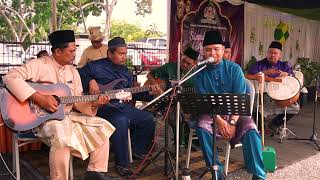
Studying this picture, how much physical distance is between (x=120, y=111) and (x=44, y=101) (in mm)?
1244

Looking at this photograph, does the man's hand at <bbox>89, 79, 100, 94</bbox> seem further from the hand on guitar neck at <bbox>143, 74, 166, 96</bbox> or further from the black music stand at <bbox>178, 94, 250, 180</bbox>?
the black music stand at <bbox>178, 94, 250, 180</bbox>

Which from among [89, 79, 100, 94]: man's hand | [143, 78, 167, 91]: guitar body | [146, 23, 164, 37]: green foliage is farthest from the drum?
[146, 23, 164, 37]: green foliage

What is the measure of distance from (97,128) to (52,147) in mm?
522

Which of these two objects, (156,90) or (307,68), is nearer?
(156,90)

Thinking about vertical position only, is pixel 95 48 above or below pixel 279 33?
below

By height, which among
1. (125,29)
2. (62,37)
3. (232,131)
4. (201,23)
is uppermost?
(125,29)

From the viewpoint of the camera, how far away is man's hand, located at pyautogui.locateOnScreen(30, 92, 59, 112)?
3.37 metres

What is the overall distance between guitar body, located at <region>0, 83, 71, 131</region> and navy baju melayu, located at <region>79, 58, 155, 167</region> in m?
0.94

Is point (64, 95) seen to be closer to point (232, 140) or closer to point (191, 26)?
point (232, 140)

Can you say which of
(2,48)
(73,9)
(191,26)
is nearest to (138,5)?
(73,9)

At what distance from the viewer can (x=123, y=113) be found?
4.43 metres

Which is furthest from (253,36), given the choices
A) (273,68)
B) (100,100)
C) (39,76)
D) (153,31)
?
(153,31)

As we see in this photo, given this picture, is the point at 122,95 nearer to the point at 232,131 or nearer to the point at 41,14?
the point at 232,131

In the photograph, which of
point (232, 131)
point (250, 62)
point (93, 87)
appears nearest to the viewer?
point (232, 131)
